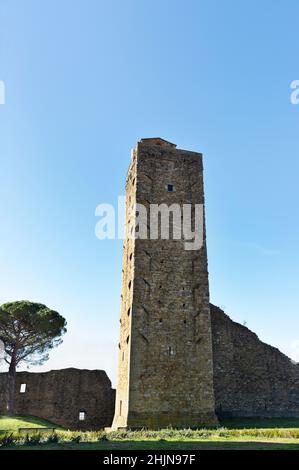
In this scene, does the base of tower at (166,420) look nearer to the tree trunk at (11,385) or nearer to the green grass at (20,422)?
the green grass at (20,422)

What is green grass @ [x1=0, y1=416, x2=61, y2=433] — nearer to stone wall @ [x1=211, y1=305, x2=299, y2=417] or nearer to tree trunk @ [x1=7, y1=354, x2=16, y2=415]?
tree trunk @ [x1=7, y1=354, x2=16, y2=415]

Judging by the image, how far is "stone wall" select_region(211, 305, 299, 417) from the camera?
2102 cm

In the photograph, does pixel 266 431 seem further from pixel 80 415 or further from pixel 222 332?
pixel 80 415

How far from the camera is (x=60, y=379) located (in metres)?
25.6

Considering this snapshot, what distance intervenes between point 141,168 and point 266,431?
529 inches

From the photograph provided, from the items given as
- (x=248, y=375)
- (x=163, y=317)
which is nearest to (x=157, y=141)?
(x=163, y=317)

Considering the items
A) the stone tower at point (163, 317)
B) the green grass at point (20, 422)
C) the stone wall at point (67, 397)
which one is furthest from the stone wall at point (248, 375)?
the green grass at point (20, 422)

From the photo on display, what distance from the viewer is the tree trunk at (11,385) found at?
24.2 m

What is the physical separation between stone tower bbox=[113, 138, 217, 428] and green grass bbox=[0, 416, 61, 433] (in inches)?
202

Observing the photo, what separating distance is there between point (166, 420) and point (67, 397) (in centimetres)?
1065

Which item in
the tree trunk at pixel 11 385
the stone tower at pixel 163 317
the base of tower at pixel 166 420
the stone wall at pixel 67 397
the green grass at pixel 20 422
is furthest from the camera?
the stone wall at pixel 67 397

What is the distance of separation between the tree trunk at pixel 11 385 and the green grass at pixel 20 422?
1522 millimetres
